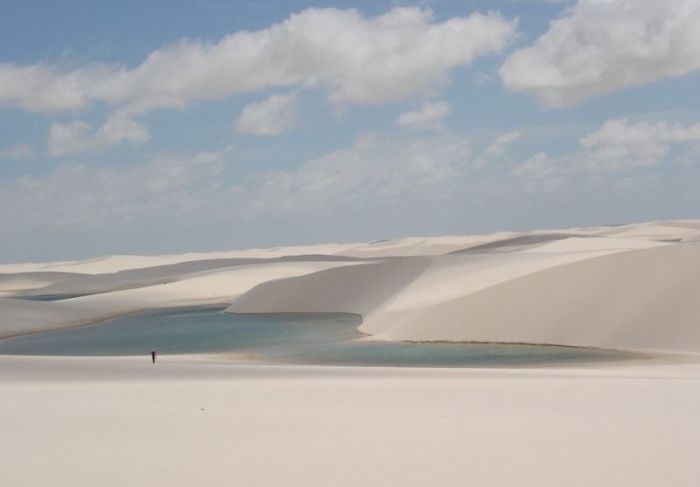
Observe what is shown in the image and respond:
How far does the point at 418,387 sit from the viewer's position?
1270cm

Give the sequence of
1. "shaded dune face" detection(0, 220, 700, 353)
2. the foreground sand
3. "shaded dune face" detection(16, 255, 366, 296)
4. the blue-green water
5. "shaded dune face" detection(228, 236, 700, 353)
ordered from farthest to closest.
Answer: "shaded dune face" detection(16, 255, 366, 296) < "shaded dune face" detection(0, 220, 700, 353) < "shaded dune face" detection(228, 236, 700, 353) < the blue-green water < the foreground sand

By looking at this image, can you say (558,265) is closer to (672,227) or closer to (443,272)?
(443,272)

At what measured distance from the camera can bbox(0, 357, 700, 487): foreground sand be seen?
7.40 meters

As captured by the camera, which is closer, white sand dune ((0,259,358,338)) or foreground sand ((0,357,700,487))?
foreground sand ((0,357,700,487))

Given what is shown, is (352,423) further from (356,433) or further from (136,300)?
(136,300)

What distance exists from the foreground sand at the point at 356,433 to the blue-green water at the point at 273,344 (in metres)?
9.42

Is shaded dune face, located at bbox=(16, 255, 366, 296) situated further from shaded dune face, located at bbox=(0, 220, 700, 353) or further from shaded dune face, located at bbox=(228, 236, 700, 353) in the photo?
shaded dune face, located at bbox=(228, 236, 700, 353)

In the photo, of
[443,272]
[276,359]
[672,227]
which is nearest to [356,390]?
[276,359]

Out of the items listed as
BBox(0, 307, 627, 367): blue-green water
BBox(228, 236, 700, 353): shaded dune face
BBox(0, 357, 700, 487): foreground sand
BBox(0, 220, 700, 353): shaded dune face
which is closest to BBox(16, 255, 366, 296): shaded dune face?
BBox(0, 220, 700, 353): shaded dune face

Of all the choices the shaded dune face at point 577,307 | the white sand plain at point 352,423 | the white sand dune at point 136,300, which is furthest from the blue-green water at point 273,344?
the white sand dune at point 136,300

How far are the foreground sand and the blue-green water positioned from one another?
942 cm

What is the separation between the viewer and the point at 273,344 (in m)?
28.0

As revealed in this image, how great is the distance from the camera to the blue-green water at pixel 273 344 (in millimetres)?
22859

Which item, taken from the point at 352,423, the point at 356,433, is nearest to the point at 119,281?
the point at 352,423
